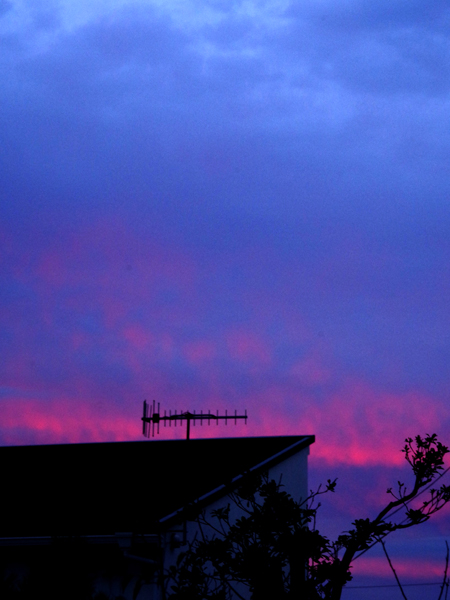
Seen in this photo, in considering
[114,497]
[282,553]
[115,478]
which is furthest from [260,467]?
[282,553]

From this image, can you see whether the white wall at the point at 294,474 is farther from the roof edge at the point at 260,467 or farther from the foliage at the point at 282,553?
the foliage at the point at 282,553

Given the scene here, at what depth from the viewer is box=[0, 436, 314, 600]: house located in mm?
9312

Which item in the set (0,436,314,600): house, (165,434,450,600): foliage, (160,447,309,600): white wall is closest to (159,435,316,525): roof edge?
(0,436,314,600): house

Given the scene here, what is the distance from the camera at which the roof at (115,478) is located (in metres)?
13.3

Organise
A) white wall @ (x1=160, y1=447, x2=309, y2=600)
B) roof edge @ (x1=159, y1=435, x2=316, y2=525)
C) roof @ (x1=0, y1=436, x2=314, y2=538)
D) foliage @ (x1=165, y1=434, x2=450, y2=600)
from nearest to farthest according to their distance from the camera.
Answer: foliage @ (x1=165, y1=434, x2=450, y2=600)
roof edge @ (x1=159, y1=435, x2=316, y2=525)
roof @ (x1=0, y1=436, x2=314, y2=538)
white wall @ (x1=160, y1=447, x2=309, y2=600)

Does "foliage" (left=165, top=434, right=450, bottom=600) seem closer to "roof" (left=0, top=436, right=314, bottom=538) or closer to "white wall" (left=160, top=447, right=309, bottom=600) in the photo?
"roof" (left=0, top=436, right=314, bottom=538)

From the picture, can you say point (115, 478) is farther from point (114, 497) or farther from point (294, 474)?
point (294, 474)

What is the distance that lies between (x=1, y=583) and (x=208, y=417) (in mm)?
13100

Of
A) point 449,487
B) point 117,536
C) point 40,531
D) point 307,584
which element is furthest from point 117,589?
point 449,487

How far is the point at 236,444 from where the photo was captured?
744 inches

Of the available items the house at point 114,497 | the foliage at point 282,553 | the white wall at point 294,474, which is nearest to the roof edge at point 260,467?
the house at point 114,497

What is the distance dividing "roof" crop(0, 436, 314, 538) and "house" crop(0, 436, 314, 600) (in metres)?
0.03

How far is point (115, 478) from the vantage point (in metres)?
16.8

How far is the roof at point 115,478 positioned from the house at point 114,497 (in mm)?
26
